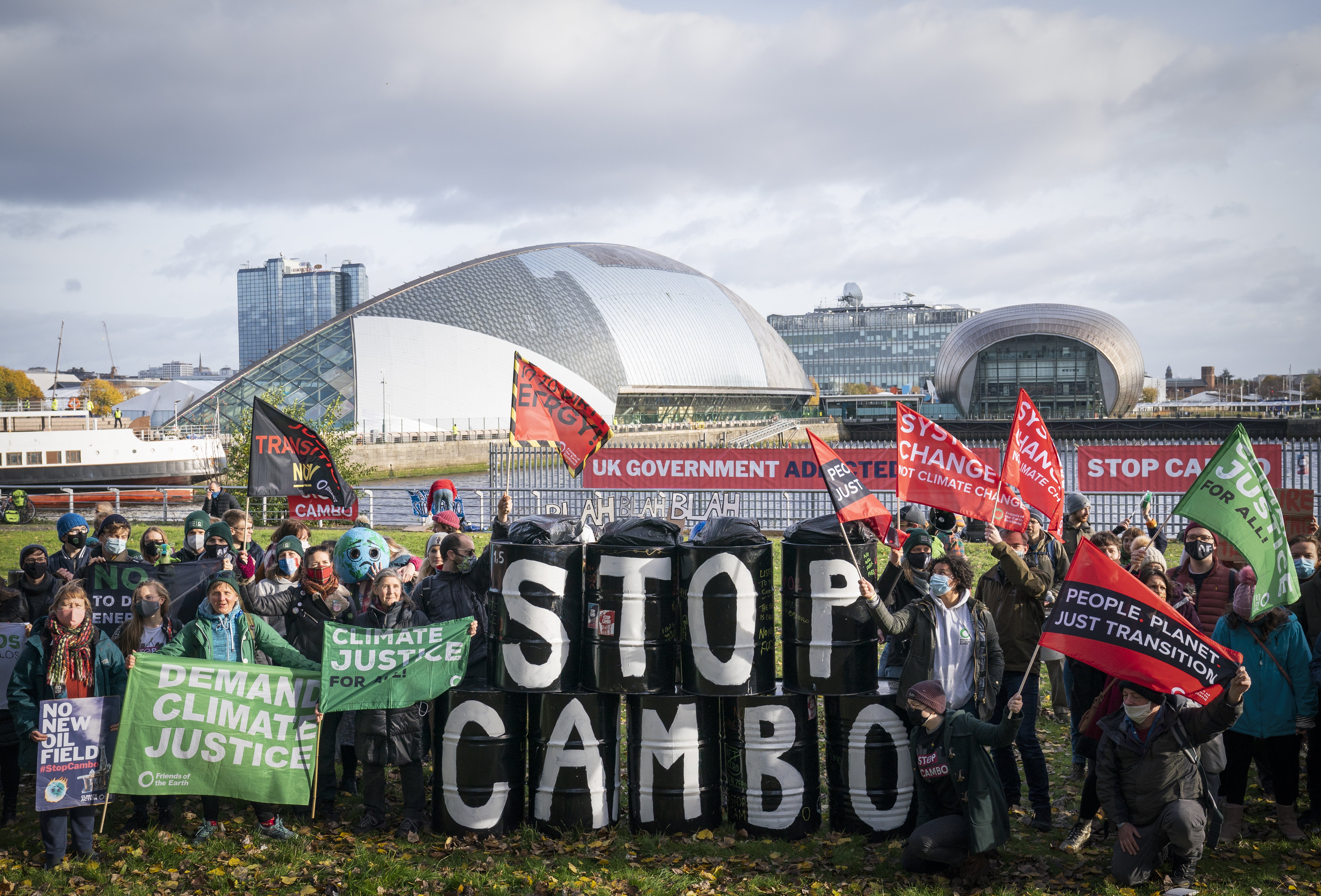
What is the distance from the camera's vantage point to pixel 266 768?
6.08 metres

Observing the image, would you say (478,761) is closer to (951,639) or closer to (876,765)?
(876,765)

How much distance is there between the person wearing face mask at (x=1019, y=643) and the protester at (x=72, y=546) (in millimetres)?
7126

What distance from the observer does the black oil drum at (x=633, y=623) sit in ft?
19.4

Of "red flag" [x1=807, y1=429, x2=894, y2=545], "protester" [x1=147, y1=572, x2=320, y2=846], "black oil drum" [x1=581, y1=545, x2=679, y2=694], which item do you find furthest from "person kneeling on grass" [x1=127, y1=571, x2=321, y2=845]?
"red flag" [x1=807, y1=429, x2=894, y2=545]

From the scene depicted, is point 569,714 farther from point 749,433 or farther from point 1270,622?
point 749,433

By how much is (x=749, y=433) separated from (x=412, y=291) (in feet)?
80.3

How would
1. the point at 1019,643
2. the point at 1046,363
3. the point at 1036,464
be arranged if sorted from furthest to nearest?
the point at 1046,363
the point at 1036,464
the point at 1019,643

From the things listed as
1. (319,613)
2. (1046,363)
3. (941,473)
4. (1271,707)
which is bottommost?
(1271,707)

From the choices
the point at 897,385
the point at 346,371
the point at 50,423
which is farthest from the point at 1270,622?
the point at 897,385

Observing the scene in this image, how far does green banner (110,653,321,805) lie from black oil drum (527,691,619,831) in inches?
56.8

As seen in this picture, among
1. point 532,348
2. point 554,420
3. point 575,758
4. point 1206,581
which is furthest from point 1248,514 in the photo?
point 532,348

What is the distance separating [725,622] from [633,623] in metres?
0.55

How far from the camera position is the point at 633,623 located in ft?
19.4

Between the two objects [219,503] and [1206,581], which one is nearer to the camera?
[1206,581]
